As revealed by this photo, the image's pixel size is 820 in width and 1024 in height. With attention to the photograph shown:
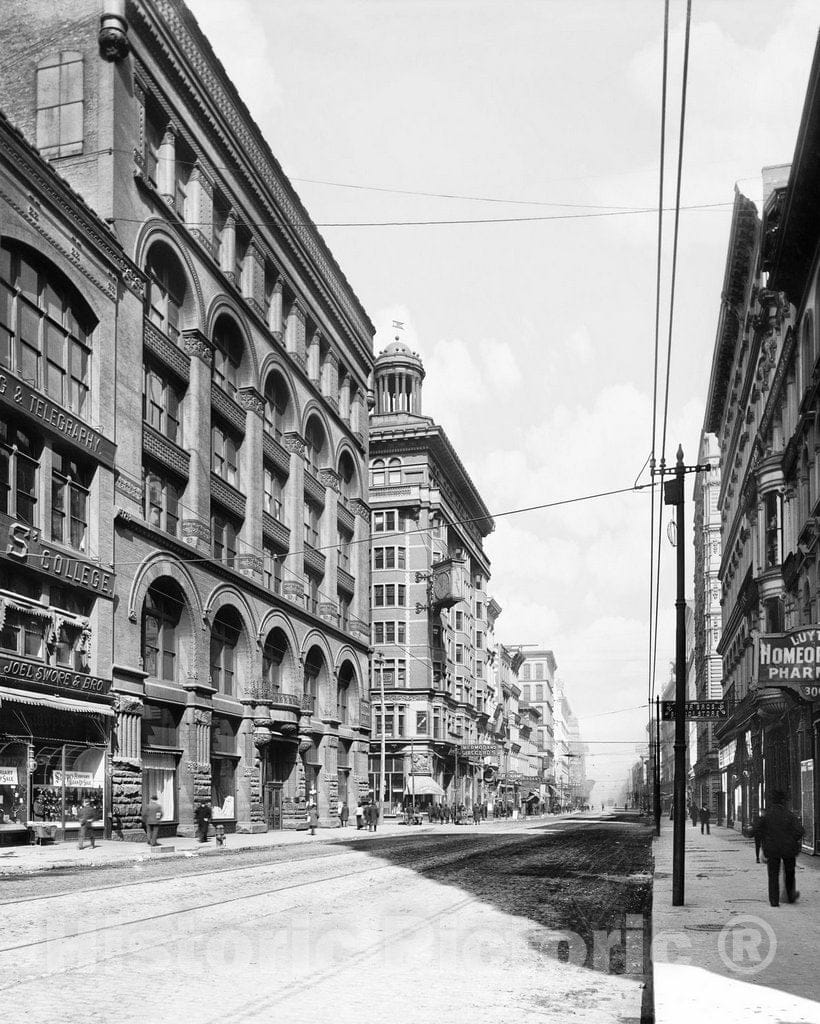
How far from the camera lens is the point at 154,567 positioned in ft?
131

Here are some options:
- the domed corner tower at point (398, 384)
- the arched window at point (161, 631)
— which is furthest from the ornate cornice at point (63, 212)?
the domed corner tower at point (398, 384)

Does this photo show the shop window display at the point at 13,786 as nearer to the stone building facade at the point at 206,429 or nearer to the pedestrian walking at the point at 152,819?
the pedestrian walking at the point at 152,819

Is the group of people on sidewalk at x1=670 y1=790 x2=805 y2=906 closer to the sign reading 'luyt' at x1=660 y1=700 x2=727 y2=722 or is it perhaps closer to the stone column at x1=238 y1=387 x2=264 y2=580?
the sign reading 'luyt' at x1=660 y1=700 x2=727 y2=722

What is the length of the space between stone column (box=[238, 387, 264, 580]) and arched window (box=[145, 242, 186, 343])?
6.32 metres

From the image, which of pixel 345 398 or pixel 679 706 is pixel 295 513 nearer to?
pixel 345 398

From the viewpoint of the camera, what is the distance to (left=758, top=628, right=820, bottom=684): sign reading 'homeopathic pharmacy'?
73.8 feet

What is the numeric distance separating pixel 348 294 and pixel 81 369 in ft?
105

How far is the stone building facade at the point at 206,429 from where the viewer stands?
39219 millimetres

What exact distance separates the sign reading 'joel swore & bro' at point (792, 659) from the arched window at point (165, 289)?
2651cm

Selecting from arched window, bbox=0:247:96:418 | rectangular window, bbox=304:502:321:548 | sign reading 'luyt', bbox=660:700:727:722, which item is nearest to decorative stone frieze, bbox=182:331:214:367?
arched window, bbox=0:247:96:418

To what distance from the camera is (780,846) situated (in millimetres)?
16578

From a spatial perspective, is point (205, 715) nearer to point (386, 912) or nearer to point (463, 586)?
point (386, 912)

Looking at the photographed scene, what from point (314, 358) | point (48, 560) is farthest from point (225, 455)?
point (48, 560)

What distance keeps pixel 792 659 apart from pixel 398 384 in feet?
261
